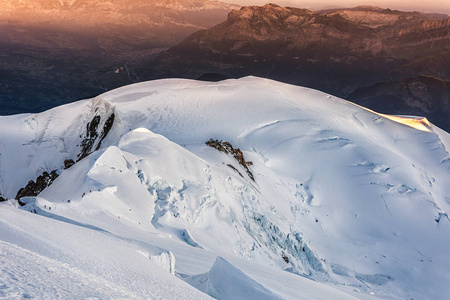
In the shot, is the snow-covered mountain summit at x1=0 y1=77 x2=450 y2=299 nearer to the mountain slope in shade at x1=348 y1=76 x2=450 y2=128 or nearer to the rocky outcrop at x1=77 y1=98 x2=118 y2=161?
the rocky outcrop at x1=77 y1=98 x2=118 y2=161

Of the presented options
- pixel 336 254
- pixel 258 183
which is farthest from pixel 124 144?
pixel 336 254

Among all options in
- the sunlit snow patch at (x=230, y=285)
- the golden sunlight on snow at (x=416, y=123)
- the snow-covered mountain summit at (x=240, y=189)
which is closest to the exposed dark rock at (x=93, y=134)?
the snow-covered mountain summit at (x=240, y=189)

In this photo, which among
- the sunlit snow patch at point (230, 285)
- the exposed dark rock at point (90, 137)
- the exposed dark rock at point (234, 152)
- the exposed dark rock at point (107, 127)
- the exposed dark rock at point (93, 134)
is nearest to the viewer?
the sunlit snow patch at point (230, 285)

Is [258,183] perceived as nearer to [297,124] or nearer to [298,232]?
[298,232]

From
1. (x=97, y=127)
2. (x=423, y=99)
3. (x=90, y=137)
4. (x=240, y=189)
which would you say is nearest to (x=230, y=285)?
(x=240, y=189)

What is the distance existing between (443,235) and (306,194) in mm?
10035

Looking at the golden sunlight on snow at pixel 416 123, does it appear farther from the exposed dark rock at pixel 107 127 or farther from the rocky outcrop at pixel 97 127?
the rocky outcrop at pixel 97 127

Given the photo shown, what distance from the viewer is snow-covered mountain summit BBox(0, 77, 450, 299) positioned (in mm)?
9688

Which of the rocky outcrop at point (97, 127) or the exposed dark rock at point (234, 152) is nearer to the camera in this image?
the exposed dark rock at point (234, 152)

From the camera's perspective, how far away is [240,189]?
24.1 meters

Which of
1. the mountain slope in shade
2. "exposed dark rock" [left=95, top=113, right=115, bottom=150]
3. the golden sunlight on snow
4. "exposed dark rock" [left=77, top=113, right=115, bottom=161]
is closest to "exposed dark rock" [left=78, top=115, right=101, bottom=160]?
"exposed dark rock" [left=77, top=113, right=115, bottom=161]

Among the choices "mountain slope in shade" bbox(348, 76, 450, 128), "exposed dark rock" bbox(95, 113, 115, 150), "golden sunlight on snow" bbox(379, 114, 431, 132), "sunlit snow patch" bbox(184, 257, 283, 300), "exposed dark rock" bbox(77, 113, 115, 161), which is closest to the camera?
"sunlit snow patch" bbox(184, 257, 283, 300)

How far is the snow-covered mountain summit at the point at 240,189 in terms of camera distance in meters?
9.69

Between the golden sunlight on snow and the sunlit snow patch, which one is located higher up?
the sunlit snow patch
